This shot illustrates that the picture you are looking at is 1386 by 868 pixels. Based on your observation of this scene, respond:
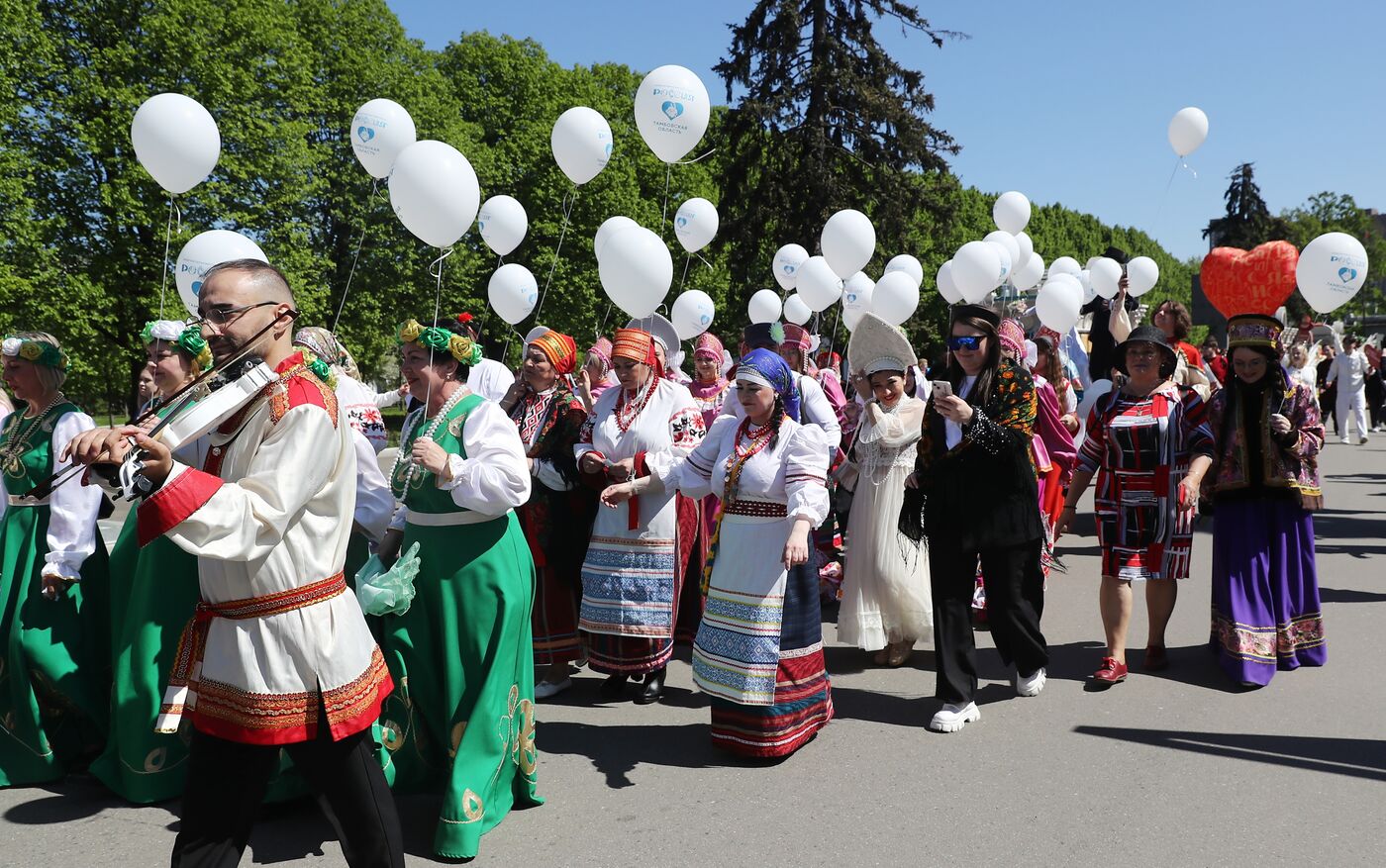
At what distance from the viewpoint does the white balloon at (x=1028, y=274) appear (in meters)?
13.6

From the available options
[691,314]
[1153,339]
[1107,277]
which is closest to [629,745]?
[1153,339]

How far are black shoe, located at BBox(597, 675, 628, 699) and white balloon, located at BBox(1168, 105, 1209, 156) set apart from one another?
8.50 meters

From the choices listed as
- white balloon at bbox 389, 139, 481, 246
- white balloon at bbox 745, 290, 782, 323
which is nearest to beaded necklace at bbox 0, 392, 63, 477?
white balloon at bbox 389, 139, 481, 246

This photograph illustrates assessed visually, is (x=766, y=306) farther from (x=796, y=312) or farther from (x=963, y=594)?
(x=963, y=594)

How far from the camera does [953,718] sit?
481cm

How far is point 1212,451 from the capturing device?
547 cm

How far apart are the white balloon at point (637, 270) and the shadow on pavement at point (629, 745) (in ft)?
9.07

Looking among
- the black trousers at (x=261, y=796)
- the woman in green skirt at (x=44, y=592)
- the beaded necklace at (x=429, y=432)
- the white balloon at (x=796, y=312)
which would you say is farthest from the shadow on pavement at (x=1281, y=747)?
the white balloon at (x=796, y=312)

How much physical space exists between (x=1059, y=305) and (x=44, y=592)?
9.36m

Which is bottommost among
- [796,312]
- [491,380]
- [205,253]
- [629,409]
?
[629,409]

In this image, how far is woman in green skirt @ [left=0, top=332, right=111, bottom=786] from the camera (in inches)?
169

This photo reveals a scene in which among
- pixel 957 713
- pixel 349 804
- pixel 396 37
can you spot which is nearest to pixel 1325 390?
pixel 957 713

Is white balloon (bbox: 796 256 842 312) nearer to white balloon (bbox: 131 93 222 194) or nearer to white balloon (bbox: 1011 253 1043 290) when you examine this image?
white balloon (bbox: 1011 253 1043 290)

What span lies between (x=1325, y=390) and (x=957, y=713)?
17.3 m
